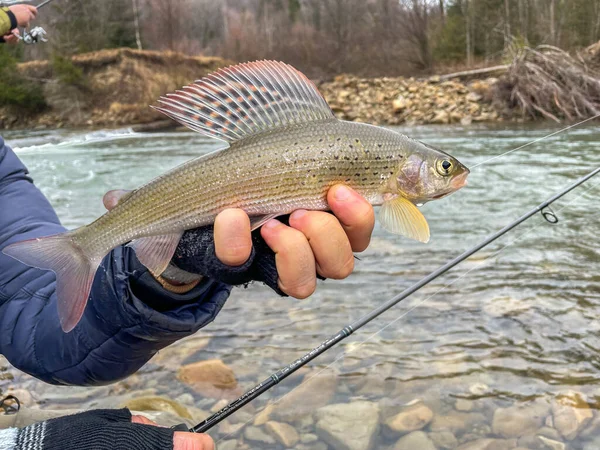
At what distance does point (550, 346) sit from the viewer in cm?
330

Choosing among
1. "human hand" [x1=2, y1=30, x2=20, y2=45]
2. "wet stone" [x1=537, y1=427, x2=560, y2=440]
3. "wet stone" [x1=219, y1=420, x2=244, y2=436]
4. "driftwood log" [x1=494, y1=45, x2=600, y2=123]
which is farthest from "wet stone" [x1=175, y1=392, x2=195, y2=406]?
"driftwood log" [x1=494, y1=45, x2=600, y2=123]

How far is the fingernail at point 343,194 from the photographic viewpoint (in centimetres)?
145

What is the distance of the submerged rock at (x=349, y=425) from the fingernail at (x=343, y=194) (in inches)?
63.4

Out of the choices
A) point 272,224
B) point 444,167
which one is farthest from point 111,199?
point 444,167

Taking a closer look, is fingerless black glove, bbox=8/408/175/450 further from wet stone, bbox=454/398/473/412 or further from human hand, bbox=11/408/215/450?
wet stone, bbox=454/398/473/412

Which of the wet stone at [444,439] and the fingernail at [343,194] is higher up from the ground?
the fingernail at [343,194]

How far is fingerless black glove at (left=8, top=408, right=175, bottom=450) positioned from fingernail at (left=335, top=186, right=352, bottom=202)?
0.77 meters

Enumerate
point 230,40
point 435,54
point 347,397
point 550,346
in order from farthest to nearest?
point 230,40 → point 435,54 → point 550,346 → point 347,397

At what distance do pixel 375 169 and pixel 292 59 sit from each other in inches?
1187

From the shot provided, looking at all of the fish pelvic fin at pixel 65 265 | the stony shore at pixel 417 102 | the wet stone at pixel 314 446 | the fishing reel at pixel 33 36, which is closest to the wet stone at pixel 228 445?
the wet stone at pixel 314 446

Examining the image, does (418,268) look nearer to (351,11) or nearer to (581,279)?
(581,279)

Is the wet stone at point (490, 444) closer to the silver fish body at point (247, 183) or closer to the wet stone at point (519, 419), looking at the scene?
the wet stone at point (519, 419)

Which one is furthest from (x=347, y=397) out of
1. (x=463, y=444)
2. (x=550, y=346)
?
(x=550, y=346)

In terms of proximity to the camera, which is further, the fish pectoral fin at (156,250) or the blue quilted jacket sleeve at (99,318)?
the blue quilted jacket sleeve at (99,318)
